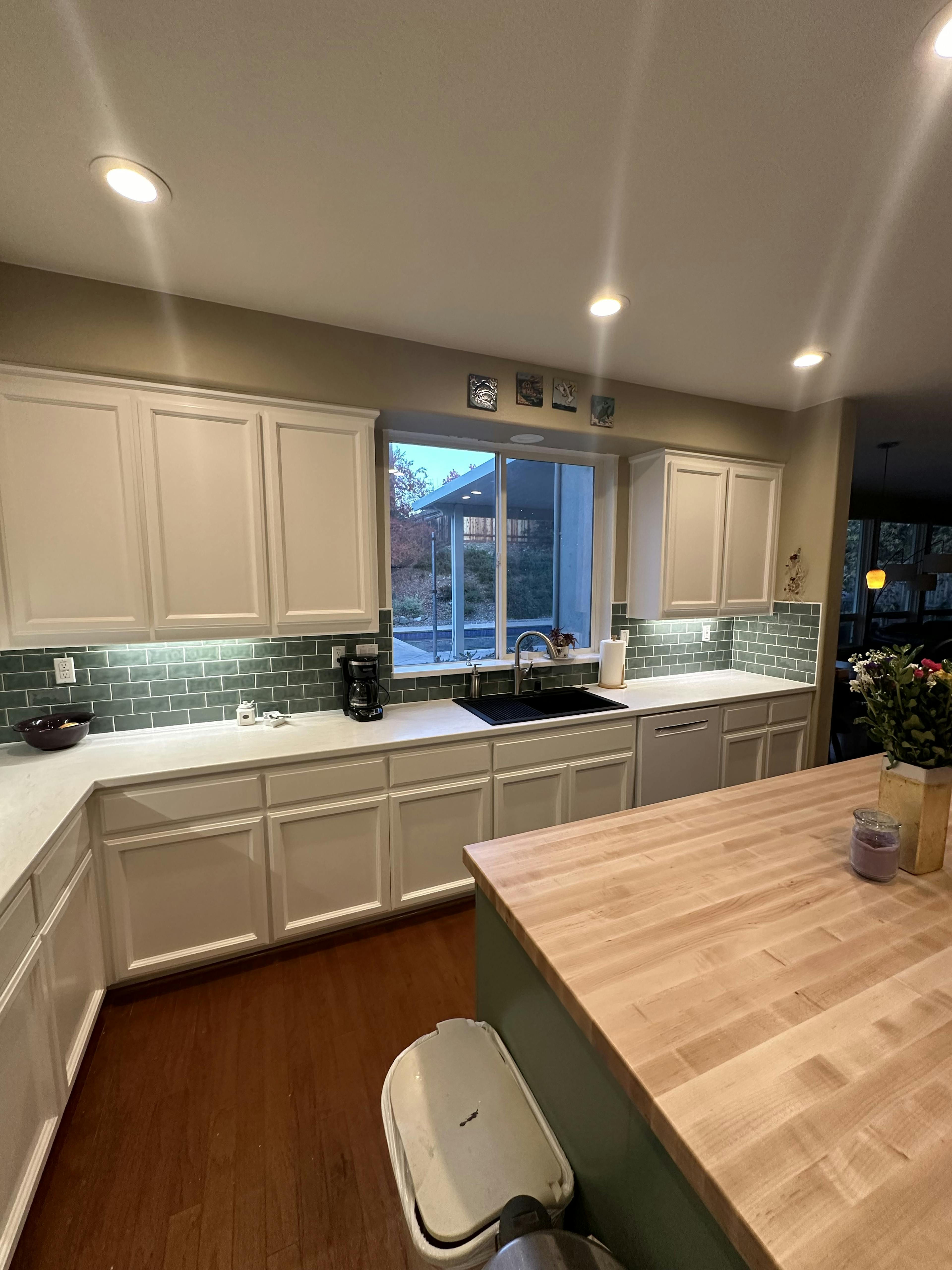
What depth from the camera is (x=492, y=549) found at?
10.4 feet

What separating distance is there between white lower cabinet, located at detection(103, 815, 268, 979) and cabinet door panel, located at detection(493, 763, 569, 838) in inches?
41.2

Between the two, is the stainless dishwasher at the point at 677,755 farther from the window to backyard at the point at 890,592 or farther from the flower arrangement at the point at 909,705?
the window to backyard at the point at 890,592

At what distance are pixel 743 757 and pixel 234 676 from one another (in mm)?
2906

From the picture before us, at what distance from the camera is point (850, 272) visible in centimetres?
184

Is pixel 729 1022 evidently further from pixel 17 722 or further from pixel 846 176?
pixel 17 722

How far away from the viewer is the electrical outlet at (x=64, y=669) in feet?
7.00

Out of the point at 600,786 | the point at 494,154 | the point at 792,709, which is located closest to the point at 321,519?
the point at 494,154

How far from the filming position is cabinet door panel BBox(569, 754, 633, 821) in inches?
106

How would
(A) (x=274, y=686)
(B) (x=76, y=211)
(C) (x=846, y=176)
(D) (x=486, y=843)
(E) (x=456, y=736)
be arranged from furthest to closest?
(A) (x=274, y=686)
(E) (x=456, y=736)
(B) (x=76, y=211)
(C) (x=846, y=176)
(D) (x=486, y=843)

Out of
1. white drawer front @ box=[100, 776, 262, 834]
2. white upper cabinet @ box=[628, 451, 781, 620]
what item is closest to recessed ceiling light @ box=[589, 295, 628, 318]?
white upper cabinet @ box=[628, 451, 781, 620]

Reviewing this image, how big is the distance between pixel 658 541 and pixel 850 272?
4.97 feet

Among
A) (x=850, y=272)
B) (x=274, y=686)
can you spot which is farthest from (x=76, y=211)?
(x=850, y=272)

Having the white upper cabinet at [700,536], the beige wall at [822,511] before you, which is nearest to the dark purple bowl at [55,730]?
the white upper cabinet at [700,536]

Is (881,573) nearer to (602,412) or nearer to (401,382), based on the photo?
(602,412)
